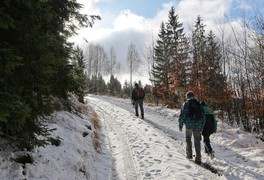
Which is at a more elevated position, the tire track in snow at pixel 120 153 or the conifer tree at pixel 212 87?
the conifer tree at pixel 212 87

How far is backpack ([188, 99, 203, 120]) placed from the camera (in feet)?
32.4

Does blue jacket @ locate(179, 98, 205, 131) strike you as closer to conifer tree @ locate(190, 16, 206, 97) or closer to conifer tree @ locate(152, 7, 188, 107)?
conifer tree @ locate(190, 16, 206, 97)

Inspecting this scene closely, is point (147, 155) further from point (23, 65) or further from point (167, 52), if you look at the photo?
point (167, 52)

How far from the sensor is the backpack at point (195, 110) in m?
9.87

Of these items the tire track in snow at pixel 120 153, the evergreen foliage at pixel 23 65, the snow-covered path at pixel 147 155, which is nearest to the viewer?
the evergreen foliage at pixel 23 65

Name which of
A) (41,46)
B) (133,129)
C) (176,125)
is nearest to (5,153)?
(41,46)

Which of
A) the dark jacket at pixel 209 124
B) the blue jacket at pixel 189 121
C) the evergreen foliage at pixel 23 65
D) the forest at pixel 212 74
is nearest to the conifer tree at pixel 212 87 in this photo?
the forest at pixel 212 74

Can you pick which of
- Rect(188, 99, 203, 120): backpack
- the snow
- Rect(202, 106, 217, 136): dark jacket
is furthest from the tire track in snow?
Rect(202, 106, 217, 136): dark jacket

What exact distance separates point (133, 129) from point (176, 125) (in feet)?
13.3

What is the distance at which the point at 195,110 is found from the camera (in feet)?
32.4

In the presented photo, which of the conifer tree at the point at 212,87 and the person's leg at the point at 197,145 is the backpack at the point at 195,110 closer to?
the person's leg at the point at 197,145

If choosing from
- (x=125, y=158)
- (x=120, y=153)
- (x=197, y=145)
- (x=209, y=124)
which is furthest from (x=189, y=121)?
(x=120, y=153)

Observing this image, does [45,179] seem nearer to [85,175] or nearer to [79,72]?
[85,175]

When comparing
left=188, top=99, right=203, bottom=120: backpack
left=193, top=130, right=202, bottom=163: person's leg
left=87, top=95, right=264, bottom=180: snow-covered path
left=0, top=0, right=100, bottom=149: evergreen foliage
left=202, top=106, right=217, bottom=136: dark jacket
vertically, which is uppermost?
left=0, top=0, right=100, bottom=149: evergreen foliage
